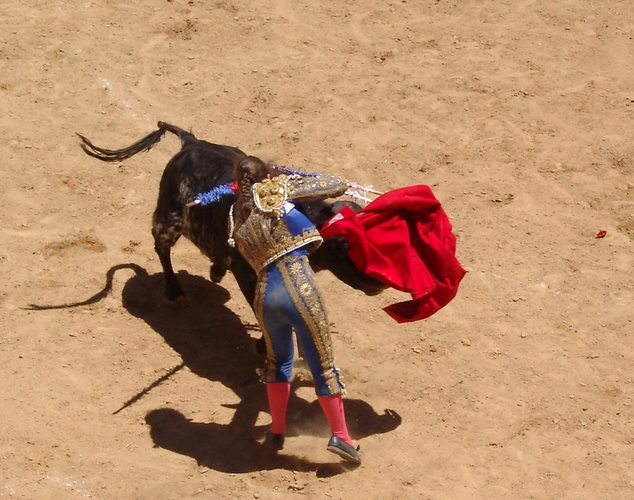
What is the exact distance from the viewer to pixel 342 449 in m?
6.37

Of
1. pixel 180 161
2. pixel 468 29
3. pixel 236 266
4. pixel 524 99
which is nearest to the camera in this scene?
pixel 236 266

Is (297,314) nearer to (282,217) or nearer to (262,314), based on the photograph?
(262,314)

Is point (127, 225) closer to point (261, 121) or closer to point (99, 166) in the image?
point (99, 166)

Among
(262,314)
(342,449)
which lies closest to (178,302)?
(262,314)

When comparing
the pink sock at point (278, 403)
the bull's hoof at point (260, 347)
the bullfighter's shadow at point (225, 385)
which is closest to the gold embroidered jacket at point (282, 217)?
the pink sock at point (278, 403)

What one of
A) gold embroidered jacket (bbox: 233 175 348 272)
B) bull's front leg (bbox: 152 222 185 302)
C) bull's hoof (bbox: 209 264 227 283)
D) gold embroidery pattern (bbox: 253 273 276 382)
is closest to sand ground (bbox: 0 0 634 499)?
bull's front leg (bbox: 152 222 185 302)

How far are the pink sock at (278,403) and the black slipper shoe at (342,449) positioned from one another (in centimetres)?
39

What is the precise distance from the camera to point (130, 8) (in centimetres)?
1153

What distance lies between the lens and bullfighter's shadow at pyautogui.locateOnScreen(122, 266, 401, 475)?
22.2 ft

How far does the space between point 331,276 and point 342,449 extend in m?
2.22

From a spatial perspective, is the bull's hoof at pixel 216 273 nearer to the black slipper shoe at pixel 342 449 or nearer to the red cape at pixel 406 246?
the red cape at pixel 406 246

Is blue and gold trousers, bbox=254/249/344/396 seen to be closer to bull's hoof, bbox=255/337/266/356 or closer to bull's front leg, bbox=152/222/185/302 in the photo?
bull's hoof, bbox=255/337/266/356

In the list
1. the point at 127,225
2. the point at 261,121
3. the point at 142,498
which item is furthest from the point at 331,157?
the point at 142,498

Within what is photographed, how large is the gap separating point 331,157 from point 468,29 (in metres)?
2.81
